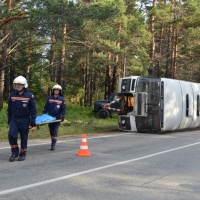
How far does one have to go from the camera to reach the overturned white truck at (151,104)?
16.6 m

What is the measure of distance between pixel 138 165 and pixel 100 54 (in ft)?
72.9

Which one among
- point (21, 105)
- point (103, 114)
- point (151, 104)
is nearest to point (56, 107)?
point (21, 105)

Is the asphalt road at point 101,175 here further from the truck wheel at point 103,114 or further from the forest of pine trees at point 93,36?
the truck wheel at point 103,114

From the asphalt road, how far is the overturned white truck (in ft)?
19.9

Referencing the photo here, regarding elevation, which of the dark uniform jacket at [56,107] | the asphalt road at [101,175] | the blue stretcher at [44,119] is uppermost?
the dark uniform jacket at [56,107]

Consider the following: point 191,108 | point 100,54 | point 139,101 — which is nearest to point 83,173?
point 139,101

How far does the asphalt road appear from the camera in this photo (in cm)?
563

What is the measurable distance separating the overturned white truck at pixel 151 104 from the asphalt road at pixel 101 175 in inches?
238

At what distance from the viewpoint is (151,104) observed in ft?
54.6

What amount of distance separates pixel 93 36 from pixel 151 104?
9102mm

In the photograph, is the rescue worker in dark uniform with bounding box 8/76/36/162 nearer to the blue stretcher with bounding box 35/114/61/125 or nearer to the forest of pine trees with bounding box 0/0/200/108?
the blue stretcher with bounding box 35/114/61/125

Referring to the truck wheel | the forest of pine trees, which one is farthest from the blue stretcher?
the truck wheel

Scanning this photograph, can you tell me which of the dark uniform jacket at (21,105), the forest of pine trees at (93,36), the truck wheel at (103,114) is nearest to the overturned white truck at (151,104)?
the forest of pine trees at (93,36)

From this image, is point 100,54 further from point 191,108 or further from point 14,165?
point 14,165
